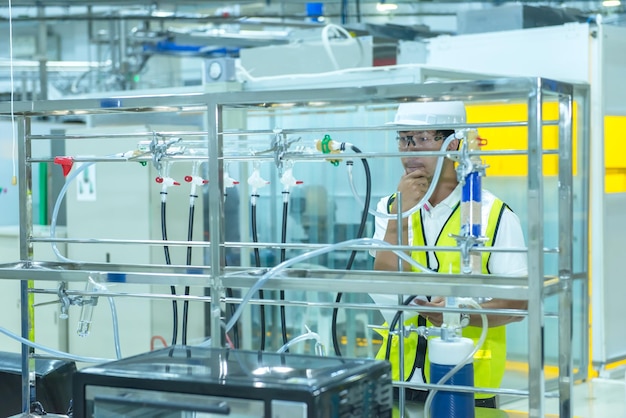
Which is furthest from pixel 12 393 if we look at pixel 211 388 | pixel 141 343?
pixel 141 343

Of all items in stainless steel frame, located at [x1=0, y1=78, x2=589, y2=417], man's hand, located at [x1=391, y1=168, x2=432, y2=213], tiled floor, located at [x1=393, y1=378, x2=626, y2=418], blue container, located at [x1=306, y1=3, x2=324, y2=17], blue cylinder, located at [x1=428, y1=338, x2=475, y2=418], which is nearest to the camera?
stainless steel frame, located at [x1=0, y1=78, x2=589, y2=417]

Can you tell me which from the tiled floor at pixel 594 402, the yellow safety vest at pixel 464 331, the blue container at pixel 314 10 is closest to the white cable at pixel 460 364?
the yellow safety vest at pixel 464 331

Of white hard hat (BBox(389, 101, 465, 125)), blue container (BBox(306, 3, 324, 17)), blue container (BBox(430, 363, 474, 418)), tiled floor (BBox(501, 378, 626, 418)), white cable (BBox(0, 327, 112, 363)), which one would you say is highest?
blue container (BBox(306, 3, 324, 17))

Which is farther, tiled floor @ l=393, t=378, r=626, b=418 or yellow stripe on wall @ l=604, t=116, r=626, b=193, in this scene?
yellow stripe on wall @ l=604, t=116, r=626, b=193

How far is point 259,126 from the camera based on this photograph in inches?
173

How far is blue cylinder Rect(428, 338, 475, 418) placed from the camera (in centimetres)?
168

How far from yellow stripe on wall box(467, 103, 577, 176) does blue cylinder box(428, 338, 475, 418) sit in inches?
89.5

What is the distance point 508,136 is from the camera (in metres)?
3.99

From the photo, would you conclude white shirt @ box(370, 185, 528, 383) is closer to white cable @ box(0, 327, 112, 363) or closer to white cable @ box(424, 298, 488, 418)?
white cable @ box(424, 298, 488, 418)

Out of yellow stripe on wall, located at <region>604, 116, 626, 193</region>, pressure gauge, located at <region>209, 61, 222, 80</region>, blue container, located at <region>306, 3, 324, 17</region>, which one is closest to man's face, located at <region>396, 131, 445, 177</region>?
pressure gauge, located at <region>209, 61, 222, 80</region>

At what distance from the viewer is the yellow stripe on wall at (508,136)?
398 cm

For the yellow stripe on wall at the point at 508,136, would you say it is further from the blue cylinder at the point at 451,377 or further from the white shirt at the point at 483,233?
the blue cylinder at the point at 451,377

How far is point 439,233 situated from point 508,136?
184cm

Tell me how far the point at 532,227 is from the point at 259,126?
294cm
